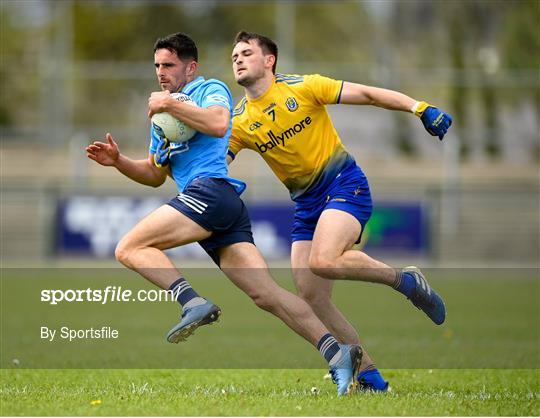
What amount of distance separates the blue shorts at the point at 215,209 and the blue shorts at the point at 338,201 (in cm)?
79

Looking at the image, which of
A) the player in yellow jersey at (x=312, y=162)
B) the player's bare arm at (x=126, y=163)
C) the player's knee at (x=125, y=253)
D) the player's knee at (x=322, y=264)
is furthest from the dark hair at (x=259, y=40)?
the player's knee at (x=125, y=253)

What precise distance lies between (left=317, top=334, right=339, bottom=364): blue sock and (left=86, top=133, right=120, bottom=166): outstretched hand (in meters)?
1.87

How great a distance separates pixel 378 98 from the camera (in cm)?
753

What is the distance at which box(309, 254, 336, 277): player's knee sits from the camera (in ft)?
24.2

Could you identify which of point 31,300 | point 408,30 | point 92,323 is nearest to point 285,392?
point 92,323

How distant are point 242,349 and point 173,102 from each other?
458 cm

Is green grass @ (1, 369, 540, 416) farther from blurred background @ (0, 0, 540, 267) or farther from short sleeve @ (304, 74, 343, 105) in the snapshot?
blurred background @ (0, 0, 540, 267)

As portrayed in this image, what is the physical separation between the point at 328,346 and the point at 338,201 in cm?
106

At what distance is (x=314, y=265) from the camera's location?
7.43m

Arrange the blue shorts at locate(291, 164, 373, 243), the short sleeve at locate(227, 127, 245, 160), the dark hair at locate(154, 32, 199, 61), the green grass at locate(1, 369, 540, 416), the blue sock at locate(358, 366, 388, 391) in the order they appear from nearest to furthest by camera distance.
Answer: the green grass at locate(1, 369, 540, 416) → the dark hair at locate(154, 32, 199, 61) → the blue sock at locate(358, 366, 388, 391) → the blue shorts at locate(291, 164, 373, 243) → the short sleeve at locate(227, 127, 245, 160)

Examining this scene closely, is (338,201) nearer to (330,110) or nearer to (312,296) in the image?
(312,296)

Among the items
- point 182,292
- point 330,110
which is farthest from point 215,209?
point 330,110

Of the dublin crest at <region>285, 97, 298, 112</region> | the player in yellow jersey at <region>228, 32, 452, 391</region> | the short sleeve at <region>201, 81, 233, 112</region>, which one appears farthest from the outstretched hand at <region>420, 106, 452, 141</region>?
the short sleeve at <region>201, 81, 233, 112</region>

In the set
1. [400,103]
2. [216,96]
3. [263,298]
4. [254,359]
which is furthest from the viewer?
[254,359]
